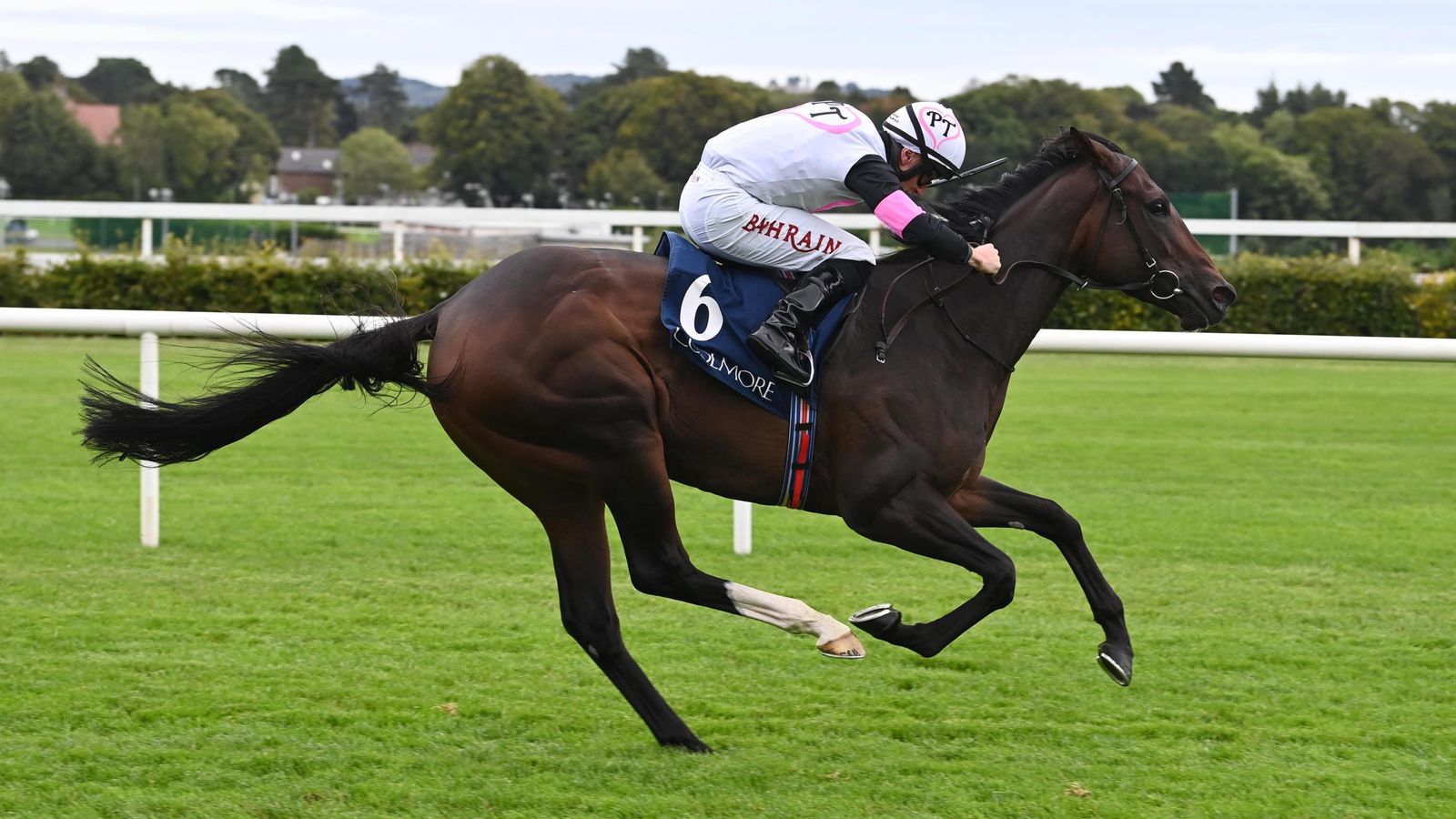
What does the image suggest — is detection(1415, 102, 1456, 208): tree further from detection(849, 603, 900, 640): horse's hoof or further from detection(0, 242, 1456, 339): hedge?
detection(849, 603, 900, 640): horse's hoof

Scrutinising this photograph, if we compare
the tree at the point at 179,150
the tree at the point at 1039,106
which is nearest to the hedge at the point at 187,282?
the tree at the point at 1039,106

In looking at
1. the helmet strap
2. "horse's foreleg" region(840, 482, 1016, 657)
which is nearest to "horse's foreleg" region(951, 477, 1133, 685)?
"horse's foreleg" region(840, 482, 1016, 657)

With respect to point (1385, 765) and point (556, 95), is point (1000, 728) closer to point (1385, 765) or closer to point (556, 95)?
point (1385, 765)

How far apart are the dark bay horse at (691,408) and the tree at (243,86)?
383ft

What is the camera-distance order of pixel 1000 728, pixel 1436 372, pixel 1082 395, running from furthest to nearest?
pixel 1436 372 < pixel 1082 395 < pixel 1000 728

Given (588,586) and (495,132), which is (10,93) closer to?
(495,132)

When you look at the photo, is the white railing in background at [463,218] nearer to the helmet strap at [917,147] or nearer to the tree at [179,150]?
the helmet strap at [917,147]

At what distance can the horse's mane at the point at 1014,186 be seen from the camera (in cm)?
434

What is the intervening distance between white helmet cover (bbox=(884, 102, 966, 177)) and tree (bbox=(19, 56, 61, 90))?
344 ft

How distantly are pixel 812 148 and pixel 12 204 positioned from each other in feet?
57.2

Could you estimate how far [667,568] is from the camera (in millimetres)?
4035

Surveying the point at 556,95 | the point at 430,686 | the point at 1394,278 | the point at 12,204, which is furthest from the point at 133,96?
the point at 430,686

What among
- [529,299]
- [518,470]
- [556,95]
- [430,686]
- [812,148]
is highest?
[556,95]

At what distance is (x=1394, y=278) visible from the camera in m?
16.3
